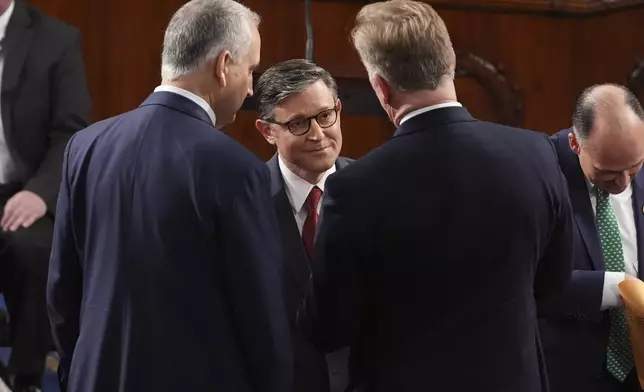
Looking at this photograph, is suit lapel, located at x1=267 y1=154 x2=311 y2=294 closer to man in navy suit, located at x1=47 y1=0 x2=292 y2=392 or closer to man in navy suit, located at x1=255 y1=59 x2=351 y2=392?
man in navy suit, located at x1=255 y1=59 x2=351 y2=392

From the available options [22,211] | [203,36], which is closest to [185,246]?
[203,36]

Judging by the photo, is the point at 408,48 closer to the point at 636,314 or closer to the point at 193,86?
the point at 193,86

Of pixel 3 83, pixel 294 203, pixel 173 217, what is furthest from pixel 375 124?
pixel 173 217

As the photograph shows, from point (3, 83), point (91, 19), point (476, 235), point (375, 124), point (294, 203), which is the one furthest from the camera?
point (375, 124)

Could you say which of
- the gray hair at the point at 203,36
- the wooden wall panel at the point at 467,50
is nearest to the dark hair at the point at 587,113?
the gray hair at the point at 203,36

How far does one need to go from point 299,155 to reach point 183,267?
70 cm

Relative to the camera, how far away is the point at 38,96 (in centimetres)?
329

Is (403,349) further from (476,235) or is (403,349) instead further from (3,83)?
(3,83)

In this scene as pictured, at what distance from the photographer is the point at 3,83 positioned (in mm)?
3258

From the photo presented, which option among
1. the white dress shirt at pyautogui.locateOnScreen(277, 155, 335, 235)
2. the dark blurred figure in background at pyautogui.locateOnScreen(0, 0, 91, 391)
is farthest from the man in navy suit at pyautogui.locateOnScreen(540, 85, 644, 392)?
the dark blurred figure in background at pyautogui.locateOnScreen(0, 0, 91, 391)

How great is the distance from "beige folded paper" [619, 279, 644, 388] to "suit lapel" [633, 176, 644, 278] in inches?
7.4

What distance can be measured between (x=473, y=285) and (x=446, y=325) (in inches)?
3.6

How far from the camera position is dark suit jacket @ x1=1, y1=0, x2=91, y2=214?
3262 millimetres

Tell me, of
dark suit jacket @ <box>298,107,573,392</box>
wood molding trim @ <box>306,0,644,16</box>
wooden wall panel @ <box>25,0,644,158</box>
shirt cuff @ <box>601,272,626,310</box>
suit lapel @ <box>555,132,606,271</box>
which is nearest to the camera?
dark suit jacket @ <box>298,107,573,392</box>
